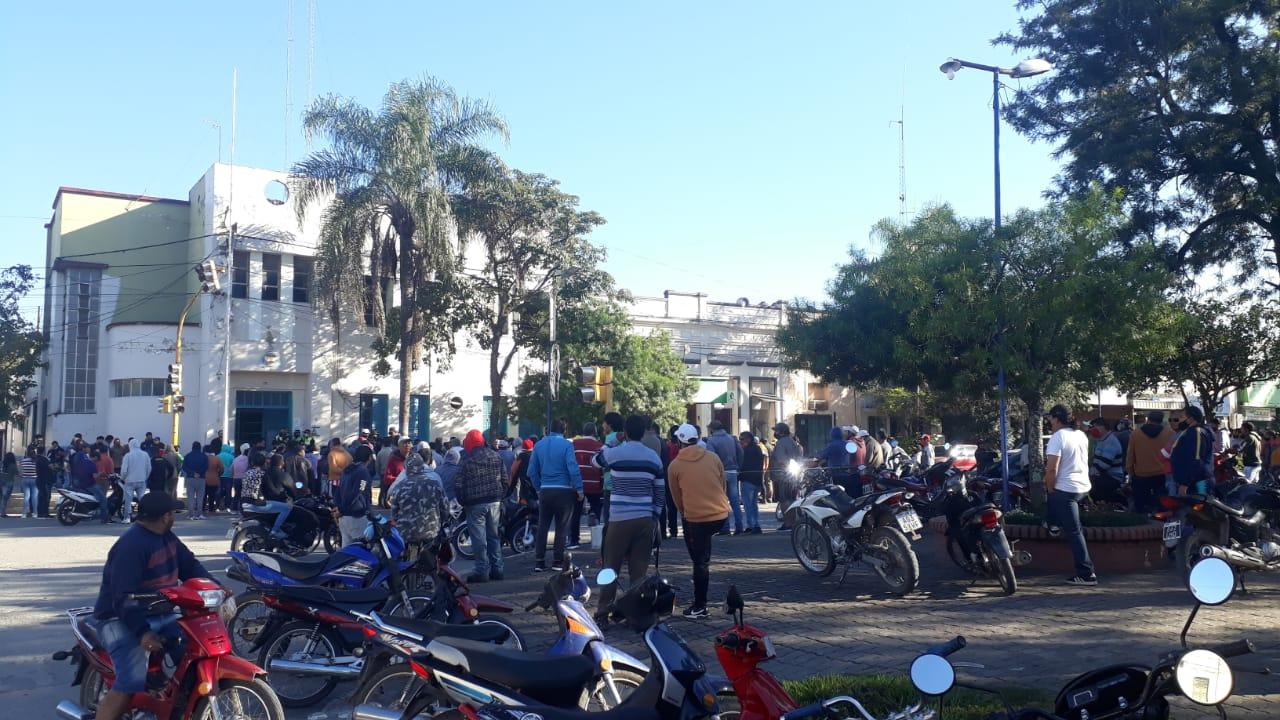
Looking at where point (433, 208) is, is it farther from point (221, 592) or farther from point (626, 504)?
point (221, 592)

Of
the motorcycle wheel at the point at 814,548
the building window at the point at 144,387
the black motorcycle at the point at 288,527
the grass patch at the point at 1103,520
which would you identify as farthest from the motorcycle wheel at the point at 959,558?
the building window at the point at 144,387

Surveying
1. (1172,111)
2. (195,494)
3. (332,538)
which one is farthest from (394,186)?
(1172,111)

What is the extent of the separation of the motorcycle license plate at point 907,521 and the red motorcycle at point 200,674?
6.12 m

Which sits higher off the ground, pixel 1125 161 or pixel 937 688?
pixel 1125 161

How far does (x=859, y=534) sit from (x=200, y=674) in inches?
258

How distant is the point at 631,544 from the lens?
877 centimetres

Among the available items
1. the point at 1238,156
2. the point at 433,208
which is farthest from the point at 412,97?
the point at 1238,156

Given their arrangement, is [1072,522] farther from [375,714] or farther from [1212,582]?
[375,714]

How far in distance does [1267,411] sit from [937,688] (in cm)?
4833

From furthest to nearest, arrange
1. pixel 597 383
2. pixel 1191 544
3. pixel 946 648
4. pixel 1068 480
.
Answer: pixel 597 383 < pixel 1068 480 < pixel 1191 544 < pixel 946 648

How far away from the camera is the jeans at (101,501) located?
20.3 m

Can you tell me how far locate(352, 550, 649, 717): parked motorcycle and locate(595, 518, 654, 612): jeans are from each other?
126 inches

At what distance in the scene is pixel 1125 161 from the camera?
18.3 meters

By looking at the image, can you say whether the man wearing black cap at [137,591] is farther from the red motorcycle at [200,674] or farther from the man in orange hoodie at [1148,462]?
the man in orange hoodie at [1148,462]
